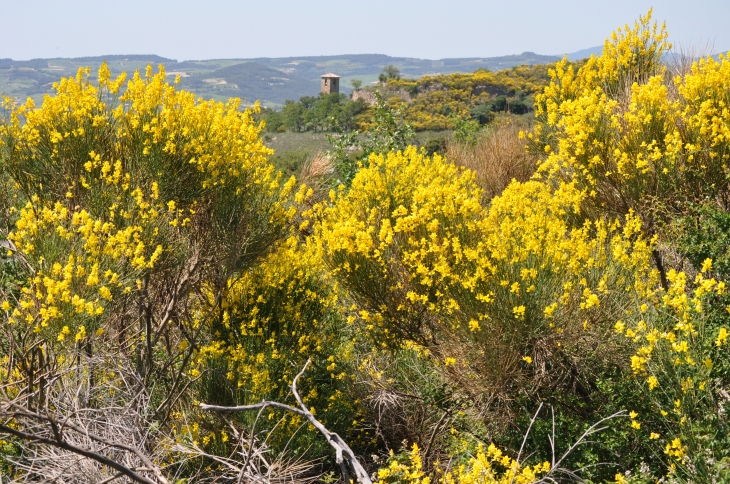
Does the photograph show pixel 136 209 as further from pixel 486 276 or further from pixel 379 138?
pixel 379 138

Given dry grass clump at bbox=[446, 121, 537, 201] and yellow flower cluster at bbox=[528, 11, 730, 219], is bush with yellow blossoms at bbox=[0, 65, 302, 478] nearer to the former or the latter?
yellow flower cluster at bbox=[528, 11, 730, 219]

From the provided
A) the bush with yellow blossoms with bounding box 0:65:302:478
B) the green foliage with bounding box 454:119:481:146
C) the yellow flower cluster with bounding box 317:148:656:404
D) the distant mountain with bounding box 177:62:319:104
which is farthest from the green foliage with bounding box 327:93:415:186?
the distant mountain with bounding box 177:62:319:104

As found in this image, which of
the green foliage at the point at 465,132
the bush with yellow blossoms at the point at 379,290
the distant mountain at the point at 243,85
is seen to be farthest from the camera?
the distant mountain at the point at 243,85

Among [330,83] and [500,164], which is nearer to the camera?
[500,164]

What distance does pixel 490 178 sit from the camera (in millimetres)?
9273

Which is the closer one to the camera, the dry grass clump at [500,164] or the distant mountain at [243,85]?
the dry grass clump at [500,164]

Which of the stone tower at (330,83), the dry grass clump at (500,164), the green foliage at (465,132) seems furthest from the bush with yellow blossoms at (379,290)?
the stone tower at (330,83)

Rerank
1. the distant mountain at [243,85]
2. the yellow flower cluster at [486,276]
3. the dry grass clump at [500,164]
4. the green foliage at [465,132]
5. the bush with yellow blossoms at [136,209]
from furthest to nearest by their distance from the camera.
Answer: the distant mountain at [243,85], the green foliage at [465,132], the dry grass clump at [500,164], the yellow flower cluster at [486,276], the bush with yellow blossoms at [136,209]

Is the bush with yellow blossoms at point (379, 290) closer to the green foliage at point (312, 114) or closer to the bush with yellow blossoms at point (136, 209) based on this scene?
the bush with yellow blossoms at point (136, 209)

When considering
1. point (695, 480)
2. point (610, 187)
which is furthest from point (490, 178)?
point (695, 480)

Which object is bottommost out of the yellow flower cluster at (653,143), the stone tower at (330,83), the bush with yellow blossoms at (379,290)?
the bush with yellow blossoms at (379,290)

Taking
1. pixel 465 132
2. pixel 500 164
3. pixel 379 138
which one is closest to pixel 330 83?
pixel 465 132

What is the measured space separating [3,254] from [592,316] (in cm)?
523

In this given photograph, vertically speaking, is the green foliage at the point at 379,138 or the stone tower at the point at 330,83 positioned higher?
the stone tower at the point at 330,83
